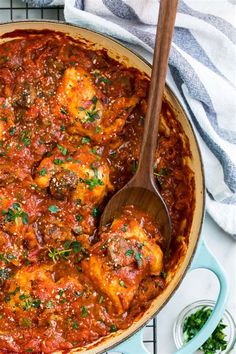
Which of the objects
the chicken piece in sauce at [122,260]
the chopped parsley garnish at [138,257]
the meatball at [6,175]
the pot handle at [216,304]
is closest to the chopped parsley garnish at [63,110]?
the meatball at [6,175]

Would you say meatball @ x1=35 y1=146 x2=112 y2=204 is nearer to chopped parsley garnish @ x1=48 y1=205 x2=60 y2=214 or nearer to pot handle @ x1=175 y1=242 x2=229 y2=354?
chopped parsley garnish @ x1=48 y1=205 x2=60 y2=214

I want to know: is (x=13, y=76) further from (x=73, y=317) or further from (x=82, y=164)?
(x=73, y=317)

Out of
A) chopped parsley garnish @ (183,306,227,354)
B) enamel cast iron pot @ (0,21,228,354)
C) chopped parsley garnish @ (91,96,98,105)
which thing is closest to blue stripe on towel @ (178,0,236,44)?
enamel cast iron pot @ (0,21,228,354)

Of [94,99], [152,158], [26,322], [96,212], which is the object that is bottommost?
[26,322]

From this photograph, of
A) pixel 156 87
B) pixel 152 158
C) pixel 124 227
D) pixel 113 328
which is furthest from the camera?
pixel 113 328

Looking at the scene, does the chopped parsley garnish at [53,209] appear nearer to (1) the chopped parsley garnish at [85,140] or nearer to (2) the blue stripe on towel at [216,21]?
(1) the chopped parsley garnish at [85,140]

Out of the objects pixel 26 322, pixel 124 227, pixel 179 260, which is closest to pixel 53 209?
pixel 124 227

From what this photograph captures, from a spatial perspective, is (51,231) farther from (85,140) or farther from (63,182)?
(85,140)
